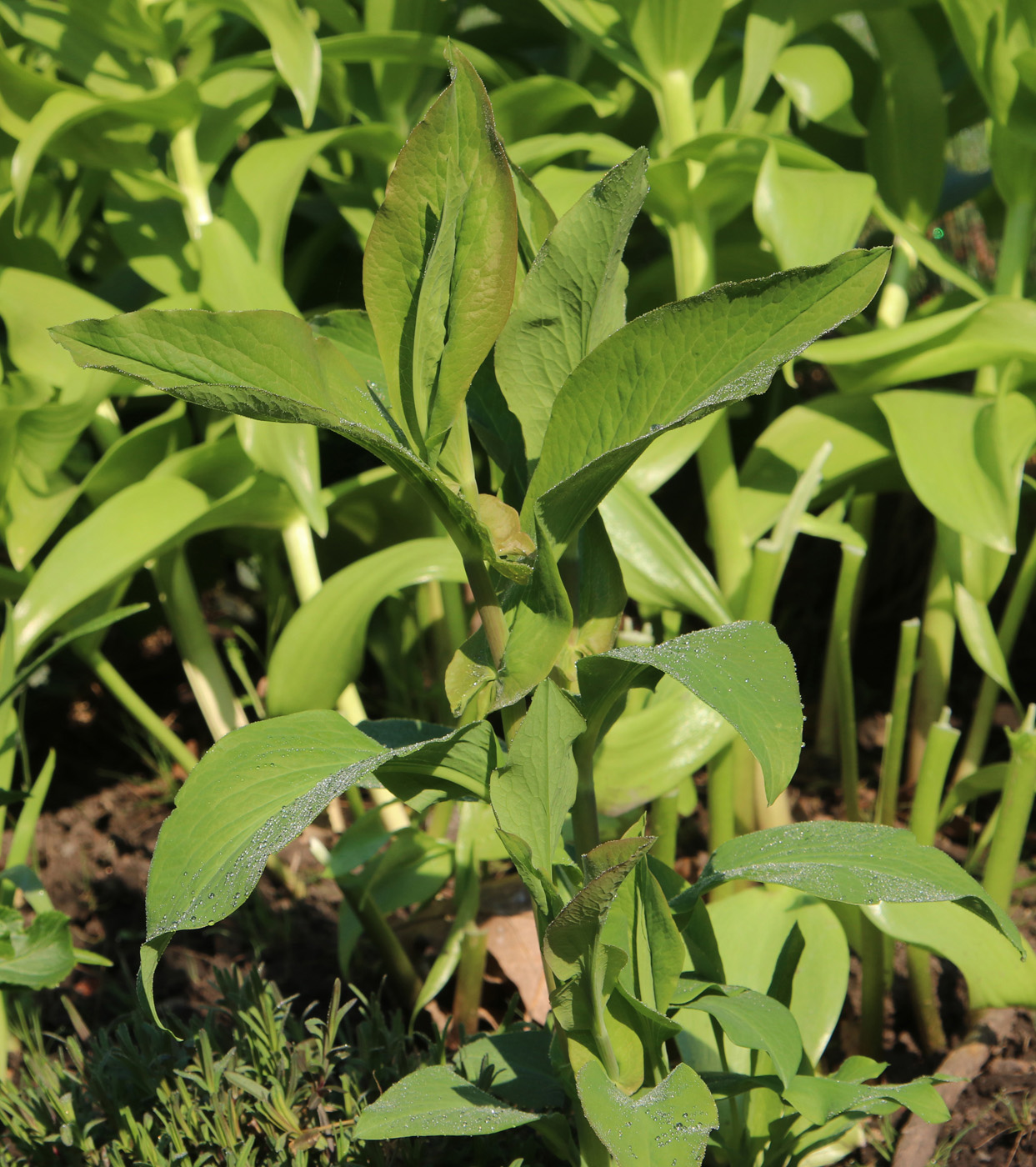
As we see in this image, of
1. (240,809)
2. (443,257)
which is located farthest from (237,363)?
(240,809)

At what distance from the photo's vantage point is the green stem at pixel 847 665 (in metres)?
1.05

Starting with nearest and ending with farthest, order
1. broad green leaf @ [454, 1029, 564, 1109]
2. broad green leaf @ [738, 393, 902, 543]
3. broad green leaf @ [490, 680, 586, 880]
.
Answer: broad green leaf @ [490, 680, 586, 880] → broad green leaf @ [454, 1029, 564, 1109] → broad green leaf @ [738, 393, 902, 543]

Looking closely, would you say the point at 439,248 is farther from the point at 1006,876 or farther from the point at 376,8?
the point at 376,8

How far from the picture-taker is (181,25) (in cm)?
121

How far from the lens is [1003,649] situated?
122cm

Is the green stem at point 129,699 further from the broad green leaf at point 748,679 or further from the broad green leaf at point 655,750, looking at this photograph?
the broad green leaf at point 748,679

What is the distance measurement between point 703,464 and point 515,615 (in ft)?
2.16

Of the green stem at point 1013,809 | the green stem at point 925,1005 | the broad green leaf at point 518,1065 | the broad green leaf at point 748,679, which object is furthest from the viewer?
the green stem at point 925,1005

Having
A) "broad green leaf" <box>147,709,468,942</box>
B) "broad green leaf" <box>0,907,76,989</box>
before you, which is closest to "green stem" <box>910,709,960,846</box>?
"broad green leaf" <box>147,709,468,942</box>

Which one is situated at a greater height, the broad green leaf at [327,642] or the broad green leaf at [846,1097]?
the broad green leaf at [327,642]

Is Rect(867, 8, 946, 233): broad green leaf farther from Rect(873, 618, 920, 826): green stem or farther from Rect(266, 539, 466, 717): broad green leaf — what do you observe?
Rect(266, 539, 466, 717): broad green leaf

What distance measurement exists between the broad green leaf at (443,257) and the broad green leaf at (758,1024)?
1.24 feet

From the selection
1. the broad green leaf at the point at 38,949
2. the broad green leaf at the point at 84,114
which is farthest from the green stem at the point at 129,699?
the broad green leaf at the point at 84,114

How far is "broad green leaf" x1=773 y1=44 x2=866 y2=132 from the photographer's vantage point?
3.87 feet
